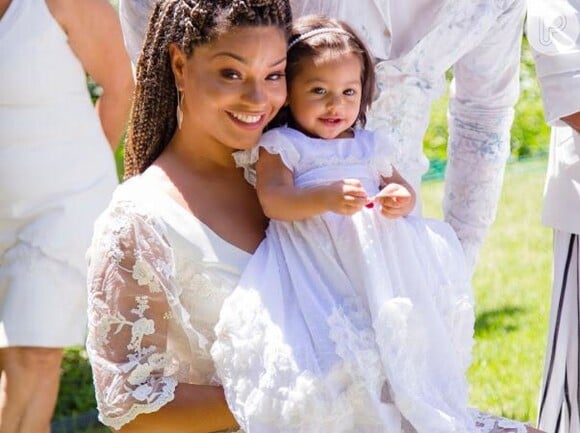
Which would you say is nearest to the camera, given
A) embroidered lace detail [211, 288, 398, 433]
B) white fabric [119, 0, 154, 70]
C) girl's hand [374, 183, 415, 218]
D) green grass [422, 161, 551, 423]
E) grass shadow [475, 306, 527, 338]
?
embroidered lace detail [211, 288, 398, 433]

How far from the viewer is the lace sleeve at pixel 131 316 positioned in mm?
3000

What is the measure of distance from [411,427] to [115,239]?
674 millimetres

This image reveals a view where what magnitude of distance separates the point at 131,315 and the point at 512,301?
16.1ft

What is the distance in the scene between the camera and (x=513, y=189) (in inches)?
393

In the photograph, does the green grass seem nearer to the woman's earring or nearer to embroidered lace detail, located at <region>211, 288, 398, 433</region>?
the woman's earring

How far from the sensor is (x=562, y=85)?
4.07 meters

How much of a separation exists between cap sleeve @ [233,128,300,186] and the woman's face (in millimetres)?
22

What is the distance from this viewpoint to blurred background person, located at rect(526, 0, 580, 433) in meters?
4.08

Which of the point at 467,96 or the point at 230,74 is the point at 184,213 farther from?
the point at 467,96

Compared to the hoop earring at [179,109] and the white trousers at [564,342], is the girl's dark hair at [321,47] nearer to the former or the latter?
the hoop earring at [179,109]

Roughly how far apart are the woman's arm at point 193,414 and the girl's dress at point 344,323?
0.21 feet

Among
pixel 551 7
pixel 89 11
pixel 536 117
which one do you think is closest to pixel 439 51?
pixel 551 7

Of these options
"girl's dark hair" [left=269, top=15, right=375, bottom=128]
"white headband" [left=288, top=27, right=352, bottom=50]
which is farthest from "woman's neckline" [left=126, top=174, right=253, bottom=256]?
"white headband" [left=288, top=27, right=352, bottom=50]

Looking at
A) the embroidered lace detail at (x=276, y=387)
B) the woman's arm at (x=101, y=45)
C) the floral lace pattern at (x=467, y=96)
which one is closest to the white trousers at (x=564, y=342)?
the floral lace pattern at (x=467, y=96)
